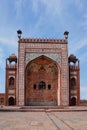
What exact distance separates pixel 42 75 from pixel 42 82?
669 millimetres

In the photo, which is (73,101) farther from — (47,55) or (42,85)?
(47,55)

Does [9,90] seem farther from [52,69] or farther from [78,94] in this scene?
[78,94]

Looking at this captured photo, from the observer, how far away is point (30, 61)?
89.4 feet

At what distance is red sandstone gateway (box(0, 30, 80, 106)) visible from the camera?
2675cm

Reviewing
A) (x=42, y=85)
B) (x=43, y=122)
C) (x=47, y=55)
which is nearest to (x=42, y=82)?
(x=42, y=85)

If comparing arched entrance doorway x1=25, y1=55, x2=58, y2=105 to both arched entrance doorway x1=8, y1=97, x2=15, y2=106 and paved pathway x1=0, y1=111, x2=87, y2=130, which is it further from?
paved pathway x1=0, y1=111, x2=87, y2=130

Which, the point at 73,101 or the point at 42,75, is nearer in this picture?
the point at 73,101

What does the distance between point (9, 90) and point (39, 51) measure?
447cm

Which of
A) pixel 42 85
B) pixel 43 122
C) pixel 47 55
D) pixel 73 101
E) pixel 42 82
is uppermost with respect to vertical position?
pixel 47 55

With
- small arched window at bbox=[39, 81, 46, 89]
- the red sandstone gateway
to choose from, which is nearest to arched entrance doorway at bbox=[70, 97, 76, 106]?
the red sandstone gateway

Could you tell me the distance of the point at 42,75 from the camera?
1120 inches

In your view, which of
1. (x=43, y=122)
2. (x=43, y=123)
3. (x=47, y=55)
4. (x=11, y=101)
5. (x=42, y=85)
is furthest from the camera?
(x=42, y=85)

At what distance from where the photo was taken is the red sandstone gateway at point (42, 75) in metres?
26.8

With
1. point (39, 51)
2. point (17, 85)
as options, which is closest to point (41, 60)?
point (39, 51)
